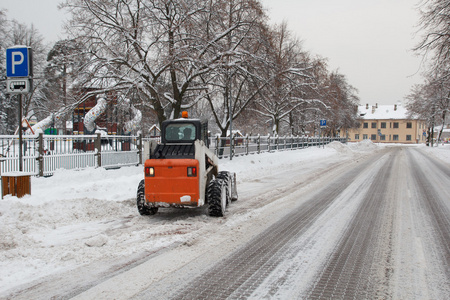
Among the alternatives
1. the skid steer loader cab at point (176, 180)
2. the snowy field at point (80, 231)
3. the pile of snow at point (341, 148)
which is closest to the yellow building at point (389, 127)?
the pile of snow at point (341, 148)

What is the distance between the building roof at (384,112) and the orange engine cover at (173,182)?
330ft

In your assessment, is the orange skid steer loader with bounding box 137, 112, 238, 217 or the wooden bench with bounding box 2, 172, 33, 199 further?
the wooden bench with bounding box 2, 172, 33, 199

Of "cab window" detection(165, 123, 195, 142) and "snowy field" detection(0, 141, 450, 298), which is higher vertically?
"cab window" detection(165, 123, 195, 142)

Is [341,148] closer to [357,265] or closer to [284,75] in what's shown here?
[284,75]

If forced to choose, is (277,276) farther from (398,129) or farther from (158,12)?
(398,129)

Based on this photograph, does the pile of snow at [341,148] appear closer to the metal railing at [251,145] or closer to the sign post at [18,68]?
the metal railing at [251,145]

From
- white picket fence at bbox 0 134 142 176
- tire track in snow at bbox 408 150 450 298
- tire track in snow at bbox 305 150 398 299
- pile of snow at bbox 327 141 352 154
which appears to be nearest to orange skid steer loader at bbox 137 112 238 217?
tire track in snow at bbox 305 150 398 299

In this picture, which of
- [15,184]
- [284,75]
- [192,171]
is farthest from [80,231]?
[284,75]

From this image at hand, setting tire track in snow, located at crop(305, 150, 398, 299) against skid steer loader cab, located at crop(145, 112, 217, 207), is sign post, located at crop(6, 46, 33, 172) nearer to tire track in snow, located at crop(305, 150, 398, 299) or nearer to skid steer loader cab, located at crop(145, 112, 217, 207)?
skid steer loader cab, located at crop(145, 112, 217, 207)

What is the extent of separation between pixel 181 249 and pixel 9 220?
3.17 m

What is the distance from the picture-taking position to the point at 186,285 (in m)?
3.82

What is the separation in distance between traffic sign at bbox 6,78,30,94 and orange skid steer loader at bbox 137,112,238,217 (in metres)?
3.20

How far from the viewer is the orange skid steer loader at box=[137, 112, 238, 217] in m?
6.50

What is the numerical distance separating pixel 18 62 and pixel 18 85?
0.51m
